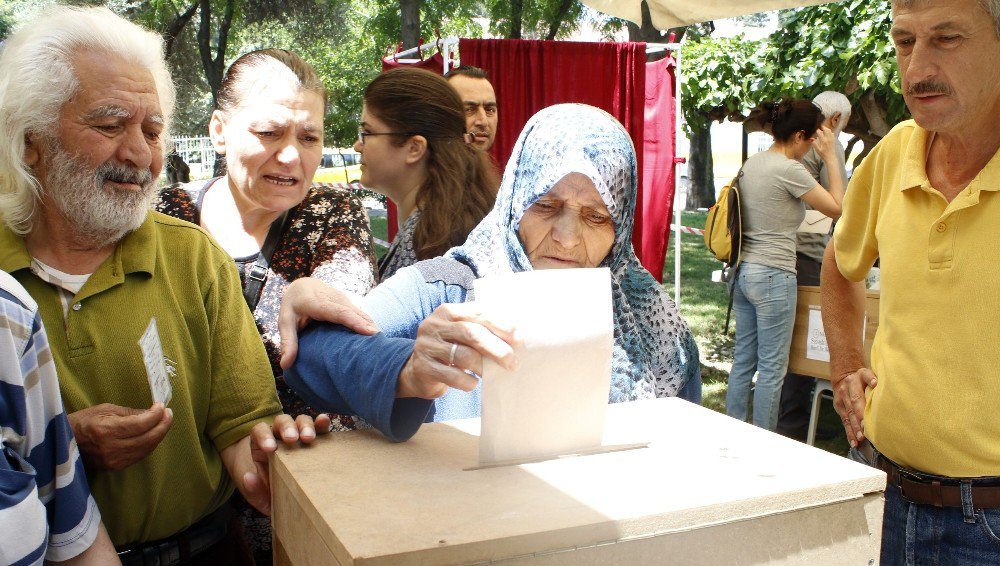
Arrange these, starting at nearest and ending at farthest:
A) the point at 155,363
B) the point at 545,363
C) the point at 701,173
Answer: the point at 545,363, the point at 155,363, the point at 701,173

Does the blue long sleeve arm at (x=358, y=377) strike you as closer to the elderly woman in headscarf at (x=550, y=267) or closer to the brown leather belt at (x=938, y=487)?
the elderly woman in headscarf at (x=550, y=267)

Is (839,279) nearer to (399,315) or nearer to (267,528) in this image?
(399,315)

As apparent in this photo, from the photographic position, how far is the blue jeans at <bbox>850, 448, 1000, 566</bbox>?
1771 mm

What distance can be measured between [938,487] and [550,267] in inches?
39.0

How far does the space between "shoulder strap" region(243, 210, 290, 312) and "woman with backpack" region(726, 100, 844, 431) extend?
3.19m

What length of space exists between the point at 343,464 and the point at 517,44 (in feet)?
15.6

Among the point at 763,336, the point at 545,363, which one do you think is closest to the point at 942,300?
the point at 545,363

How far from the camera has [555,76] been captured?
5668mm

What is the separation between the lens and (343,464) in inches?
43.5

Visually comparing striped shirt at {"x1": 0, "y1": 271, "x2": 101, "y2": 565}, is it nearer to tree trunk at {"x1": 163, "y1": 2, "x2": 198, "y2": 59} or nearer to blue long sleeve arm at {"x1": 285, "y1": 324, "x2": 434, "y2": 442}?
blue long sleeve arm at {"x1": 285, "y1": 324, "x2": 434, "y2": 442}

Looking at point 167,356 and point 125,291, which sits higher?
point 125,291

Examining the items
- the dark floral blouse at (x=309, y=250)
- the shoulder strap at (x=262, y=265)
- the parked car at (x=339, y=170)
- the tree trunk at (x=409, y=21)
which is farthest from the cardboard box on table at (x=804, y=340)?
the parked car at (x=339, y=170)

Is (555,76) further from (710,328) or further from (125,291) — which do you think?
(125,291)

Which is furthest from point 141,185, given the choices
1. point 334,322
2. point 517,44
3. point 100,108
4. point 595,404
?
point 517,44
